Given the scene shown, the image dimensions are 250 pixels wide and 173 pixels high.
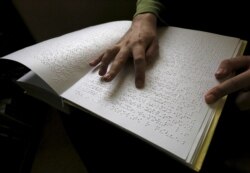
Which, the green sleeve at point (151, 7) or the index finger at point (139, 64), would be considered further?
the green sleeve at point (151, 7)

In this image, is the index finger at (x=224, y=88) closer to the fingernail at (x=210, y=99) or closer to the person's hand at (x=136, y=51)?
the fingernail at (x=210, y=99)

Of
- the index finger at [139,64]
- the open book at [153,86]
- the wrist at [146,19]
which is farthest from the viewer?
the wrist at [146,19]

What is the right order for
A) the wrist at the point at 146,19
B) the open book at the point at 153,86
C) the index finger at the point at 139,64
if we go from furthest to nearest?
the wrist at the point at 146,19 < the index finger at the point at 139,64 < the open book at the point at 153,86

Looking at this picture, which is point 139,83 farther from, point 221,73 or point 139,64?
point 221,73

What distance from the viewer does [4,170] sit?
1011mm

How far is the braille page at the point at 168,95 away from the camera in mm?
396

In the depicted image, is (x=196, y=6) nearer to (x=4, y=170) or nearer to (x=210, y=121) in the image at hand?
Answer: (x=210, y=121)

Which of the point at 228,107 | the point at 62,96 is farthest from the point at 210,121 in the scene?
the point at 62,96

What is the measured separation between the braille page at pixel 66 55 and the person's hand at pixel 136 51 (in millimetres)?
43

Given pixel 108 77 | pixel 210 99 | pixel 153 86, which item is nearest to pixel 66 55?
pixel 108 77

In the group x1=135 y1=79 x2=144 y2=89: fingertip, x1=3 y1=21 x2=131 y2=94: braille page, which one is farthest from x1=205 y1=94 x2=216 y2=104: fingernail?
x1=3 y1=21 x2=131 y2=94: braille page

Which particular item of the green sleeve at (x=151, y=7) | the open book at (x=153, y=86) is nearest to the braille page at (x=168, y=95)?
the open book at (x=153, y=86)

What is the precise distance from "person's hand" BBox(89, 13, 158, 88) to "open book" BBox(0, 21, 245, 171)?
19 millimetres

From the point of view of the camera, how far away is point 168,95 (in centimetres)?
46
